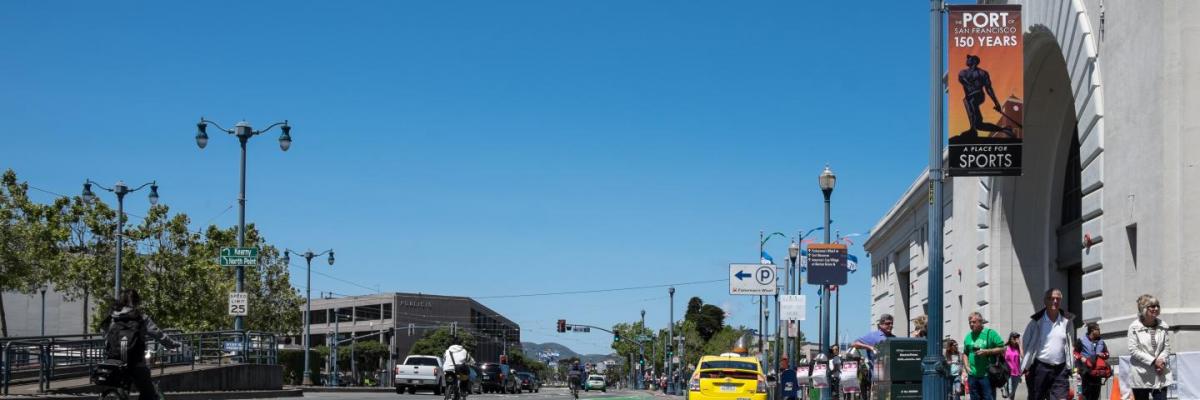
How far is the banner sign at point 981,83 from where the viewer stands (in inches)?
641

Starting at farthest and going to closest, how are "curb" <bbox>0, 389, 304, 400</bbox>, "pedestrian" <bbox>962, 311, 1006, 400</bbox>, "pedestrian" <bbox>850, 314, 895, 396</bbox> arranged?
"curb" <bbox>0, 389, 304, 400</bbox>, "pedestrian" <bbox>850, 314, 895, 396</bbox>, "pedestrian" <bbox>962, 311, 1006, 400</bbox>

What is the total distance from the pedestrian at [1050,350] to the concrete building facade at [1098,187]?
1573mm

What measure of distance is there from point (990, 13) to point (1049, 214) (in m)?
13.4

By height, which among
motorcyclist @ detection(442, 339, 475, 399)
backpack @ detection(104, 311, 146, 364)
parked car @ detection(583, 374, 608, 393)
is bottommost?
parked car @ detection(583, 374, 608, 393)

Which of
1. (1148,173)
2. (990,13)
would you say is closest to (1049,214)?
(1148,173)

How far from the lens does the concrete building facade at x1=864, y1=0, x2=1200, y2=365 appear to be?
17969 mm

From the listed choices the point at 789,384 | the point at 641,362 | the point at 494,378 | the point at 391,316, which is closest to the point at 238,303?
the point at 789,384

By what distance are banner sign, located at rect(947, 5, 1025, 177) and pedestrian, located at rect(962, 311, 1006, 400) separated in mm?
2491

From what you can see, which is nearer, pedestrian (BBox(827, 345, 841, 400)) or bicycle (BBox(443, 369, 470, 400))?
bicycle (BBox(443, 369, 470, 400))

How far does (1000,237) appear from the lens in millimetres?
29156

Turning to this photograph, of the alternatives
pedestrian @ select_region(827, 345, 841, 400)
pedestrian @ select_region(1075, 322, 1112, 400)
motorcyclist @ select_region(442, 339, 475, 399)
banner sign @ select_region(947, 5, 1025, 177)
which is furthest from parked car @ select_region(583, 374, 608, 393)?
banner sign @ select_region(947, 5, 1025, 177)

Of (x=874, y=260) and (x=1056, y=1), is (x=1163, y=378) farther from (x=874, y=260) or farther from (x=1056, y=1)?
(x=874, y=260)

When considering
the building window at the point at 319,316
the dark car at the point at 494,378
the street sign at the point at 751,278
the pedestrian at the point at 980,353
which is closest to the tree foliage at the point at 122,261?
the dark car at the point at 494,378

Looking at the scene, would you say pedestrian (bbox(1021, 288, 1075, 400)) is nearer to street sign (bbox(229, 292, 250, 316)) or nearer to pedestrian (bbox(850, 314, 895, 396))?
pedestrian (bbox(850, 314, 895, 396))
